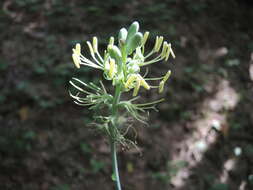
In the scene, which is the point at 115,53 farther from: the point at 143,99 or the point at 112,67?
the point at 143,99

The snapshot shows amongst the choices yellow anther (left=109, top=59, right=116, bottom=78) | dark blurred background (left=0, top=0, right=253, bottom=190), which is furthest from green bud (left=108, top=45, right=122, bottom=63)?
dark blurred background (left=0, top=0, right=253, bottom=190)

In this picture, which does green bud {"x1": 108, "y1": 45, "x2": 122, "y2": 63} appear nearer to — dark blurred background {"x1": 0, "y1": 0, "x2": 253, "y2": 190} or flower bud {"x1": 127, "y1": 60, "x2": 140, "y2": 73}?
flower bud {"x1": 127, "y1": 60, "x2": 140, "y2": 73}

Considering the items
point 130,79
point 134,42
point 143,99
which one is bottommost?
point 143,99

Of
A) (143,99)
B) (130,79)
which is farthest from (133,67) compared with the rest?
(143,99)

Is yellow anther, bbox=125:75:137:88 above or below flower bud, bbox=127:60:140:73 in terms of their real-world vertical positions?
below

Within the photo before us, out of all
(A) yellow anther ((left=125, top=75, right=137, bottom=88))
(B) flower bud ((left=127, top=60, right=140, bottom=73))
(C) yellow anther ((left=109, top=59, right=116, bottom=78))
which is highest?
(C) yellow anther ((left=109, top=59, right=116, bottom=78))

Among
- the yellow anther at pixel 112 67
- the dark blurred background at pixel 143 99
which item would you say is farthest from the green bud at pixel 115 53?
the dark blurred background at pixel 143 99
